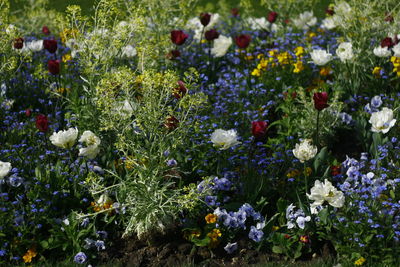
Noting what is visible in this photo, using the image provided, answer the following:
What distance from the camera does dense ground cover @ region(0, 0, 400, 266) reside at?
3.87 m

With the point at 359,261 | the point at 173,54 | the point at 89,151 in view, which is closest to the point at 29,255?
the point at 89,151

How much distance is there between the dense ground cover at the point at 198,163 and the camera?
3.87 m

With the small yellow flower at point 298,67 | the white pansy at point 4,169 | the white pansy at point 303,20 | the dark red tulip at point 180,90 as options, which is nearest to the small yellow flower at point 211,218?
the dark red tulip at point 180,90

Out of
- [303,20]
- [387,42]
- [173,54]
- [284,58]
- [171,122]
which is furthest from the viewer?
[303,20]

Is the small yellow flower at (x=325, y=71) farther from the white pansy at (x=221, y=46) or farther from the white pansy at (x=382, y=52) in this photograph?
the white pansy at (x=221, y=46)

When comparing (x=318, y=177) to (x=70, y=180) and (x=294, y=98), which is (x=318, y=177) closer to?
(x=294, y=98)

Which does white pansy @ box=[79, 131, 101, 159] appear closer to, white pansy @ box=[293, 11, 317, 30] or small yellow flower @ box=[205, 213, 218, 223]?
small yellow flower @ box=[205, 213, 218, 223]

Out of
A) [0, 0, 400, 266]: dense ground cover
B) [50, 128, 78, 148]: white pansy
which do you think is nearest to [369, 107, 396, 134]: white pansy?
[0, 0, 400, 266]: dense ground cover

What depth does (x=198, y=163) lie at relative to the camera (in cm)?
455

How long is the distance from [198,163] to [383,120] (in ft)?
4.93

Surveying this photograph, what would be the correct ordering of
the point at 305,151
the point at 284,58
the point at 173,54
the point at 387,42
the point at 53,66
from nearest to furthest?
the point at 305,151 < the point at 53,66 < the point at 387,42 < the point at 173,54 < the point at 284,58

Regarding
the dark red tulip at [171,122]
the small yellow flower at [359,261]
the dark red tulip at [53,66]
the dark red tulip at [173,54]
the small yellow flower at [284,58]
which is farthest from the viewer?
the small yellow flower at [284,58]

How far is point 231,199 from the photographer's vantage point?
4367mm

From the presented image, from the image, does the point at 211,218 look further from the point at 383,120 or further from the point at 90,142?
the point at 383,120
